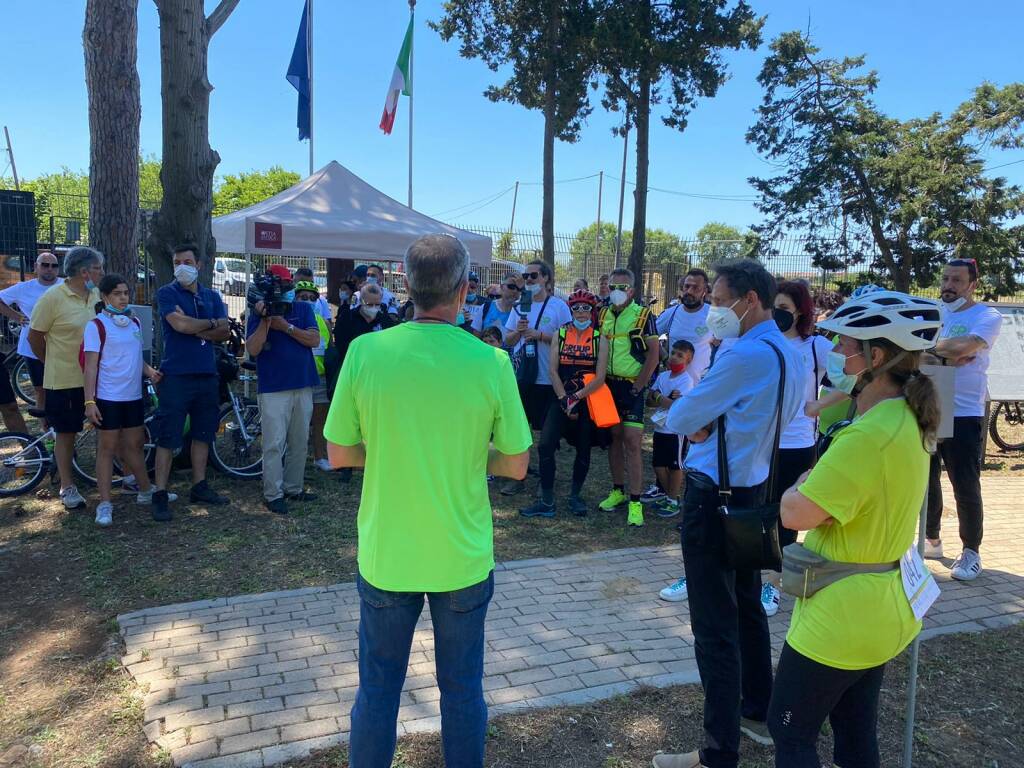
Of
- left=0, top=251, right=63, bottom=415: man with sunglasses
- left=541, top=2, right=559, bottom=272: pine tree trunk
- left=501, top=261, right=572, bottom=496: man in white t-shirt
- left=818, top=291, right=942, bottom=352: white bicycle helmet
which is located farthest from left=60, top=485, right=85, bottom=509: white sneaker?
left=541, top=2, right=559, bottom=272: pine tree trunk

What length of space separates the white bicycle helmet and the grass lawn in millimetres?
1481

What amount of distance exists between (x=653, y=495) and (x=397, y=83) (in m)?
17.5

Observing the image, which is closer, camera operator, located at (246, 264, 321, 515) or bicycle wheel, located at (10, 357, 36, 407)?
camera operator, located at (246, 264, 321, 515)

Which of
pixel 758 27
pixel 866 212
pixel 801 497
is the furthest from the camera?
pixel 866 212

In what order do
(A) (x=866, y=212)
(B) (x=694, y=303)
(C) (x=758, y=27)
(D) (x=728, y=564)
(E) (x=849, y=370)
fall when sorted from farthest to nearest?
1. (A) (x=866, y=212)
2. (C) (x=758, y=27)
3. (B) (x=694, y=303)
4. (D) (x=728, y=564)
5. (E) (x=849, y=370)

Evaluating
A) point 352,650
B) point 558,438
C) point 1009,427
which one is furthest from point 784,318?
point 1009,427

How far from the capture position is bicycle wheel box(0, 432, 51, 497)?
609 cm

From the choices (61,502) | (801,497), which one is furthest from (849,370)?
(61,502)

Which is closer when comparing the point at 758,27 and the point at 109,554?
the point at 109,554

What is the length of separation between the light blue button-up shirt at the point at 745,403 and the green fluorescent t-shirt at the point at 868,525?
0.57 m

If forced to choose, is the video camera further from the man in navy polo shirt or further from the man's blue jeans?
the man's blue jeans

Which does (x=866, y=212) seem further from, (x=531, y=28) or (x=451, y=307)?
(x=451, y=307)

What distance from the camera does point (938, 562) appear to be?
17.9 feet

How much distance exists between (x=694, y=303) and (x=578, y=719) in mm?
4283
